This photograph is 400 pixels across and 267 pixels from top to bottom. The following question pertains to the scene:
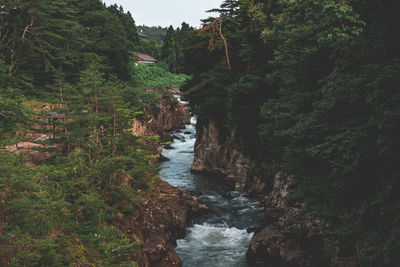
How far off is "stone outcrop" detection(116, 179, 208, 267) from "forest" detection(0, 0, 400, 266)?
2.56ft

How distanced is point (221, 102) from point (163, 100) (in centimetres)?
1787

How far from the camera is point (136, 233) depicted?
1210 cm

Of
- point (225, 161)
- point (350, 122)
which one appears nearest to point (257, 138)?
point (225, 161)

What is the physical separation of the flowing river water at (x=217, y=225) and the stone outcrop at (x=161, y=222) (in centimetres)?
75

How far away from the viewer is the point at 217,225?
1655cm

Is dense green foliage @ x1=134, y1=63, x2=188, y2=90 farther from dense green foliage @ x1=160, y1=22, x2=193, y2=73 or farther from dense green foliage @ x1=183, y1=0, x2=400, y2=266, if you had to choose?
dense green foliage @ x1=183, y1=0, x2=400, y2=266

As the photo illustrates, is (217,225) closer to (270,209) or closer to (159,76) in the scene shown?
(270,209)

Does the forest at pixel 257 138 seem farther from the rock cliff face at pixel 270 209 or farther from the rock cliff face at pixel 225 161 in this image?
the rock cliff face at pixel 225 161

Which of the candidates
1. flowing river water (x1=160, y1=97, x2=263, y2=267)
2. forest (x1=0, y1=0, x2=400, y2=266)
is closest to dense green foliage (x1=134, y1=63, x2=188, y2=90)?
forest (x1=0, y1=0, x2=400, y2=266)

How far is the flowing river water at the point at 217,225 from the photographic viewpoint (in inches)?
537

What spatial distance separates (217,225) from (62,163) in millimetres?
9775

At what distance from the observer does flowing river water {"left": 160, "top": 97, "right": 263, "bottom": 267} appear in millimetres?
13641

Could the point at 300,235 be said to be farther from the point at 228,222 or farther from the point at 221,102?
the point at 221,102

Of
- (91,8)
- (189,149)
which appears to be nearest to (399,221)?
(189,149)
